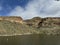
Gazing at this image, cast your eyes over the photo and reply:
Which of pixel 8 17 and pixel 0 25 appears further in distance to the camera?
pixel 8 17

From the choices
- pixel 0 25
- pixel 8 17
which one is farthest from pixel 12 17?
pixel 0 25

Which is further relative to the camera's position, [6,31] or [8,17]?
[8,17]

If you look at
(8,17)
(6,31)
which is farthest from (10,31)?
(8,17)

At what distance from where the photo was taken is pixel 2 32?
390ft

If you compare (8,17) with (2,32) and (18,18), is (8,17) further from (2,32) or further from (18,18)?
(2,32)

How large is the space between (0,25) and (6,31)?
11877 millimetres

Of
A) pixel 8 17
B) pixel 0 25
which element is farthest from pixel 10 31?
pixel 8 17

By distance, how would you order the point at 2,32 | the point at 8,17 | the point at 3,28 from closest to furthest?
the point at 2,32 < the point at 3,28 < the point at 8,17

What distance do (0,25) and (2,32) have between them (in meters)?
14.0

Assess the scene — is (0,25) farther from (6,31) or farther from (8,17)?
(8,17)

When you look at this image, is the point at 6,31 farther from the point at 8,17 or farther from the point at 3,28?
the point at 8,17

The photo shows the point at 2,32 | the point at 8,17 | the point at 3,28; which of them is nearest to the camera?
the point at 2,32

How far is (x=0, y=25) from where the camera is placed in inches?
5202

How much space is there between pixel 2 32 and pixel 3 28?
8.43 meters
